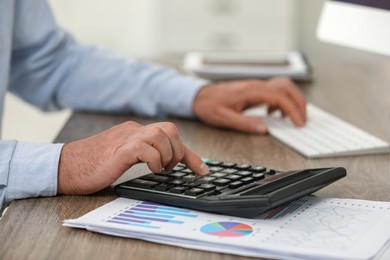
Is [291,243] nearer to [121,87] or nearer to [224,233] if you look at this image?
[224,233]

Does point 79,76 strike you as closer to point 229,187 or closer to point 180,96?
point 180,96

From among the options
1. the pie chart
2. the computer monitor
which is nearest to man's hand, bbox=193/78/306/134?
the computer monitor

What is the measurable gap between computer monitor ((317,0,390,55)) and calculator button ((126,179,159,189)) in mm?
541

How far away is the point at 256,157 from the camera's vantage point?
1129mm

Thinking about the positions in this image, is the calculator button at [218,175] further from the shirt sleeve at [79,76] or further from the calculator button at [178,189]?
the shirt sleeve at [79,76]

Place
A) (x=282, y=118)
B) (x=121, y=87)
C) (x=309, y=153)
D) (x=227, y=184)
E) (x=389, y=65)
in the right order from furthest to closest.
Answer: (x=389, y=65)
(x=121, y=87)
(x=282, y=118)
(x=309, y=153)
(x=227, y=184)

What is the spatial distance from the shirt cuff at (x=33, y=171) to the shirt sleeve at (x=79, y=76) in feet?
1.59

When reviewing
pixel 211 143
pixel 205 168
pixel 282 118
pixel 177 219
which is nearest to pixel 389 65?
pixel 282 118

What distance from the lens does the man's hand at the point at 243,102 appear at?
1.33 metres

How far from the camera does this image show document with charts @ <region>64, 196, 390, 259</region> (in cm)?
72

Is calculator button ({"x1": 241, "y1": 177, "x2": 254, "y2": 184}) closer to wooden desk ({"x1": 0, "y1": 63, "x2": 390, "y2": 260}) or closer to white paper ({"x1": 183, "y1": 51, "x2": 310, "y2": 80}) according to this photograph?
wooden desk ({"x1": 0, "y1": 63, "x2": 390, "y2": 260})

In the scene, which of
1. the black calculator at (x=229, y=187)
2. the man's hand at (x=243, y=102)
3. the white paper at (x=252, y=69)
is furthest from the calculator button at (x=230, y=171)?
the white paper at (x=252, y=69)

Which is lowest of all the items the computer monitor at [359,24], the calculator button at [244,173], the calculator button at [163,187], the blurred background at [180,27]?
the blurred background at [180,27]

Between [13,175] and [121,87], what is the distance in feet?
1.84
